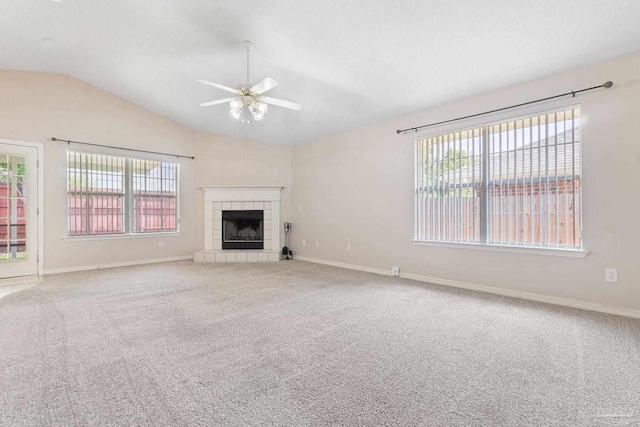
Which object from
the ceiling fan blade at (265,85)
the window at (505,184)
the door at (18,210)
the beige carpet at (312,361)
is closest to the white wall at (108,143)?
the door at (18,210)

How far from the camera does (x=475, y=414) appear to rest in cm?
152

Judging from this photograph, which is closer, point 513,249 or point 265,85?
point 265,85

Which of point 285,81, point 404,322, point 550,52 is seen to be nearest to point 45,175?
point 285,81

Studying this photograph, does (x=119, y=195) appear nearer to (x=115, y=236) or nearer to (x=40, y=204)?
(x=115, y=236)

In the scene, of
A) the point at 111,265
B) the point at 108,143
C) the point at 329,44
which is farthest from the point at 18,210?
the point at 329,44

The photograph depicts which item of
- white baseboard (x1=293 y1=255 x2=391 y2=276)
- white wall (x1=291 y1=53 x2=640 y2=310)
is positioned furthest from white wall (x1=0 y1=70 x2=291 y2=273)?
white wall (x1=291 y1=53 x2=640 y2=310)

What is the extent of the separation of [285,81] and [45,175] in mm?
4229

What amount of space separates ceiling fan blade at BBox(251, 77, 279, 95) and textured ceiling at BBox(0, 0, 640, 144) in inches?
22.2

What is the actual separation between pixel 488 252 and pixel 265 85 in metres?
3.31

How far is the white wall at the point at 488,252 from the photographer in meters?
3.00

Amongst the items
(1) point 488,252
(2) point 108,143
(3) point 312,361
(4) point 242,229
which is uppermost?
(2) point 108,143

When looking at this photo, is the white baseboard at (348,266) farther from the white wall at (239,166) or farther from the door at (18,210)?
the door at (18,210)

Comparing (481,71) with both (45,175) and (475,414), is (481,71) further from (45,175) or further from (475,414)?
(45,175)

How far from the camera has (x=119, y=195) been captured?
228 inches
